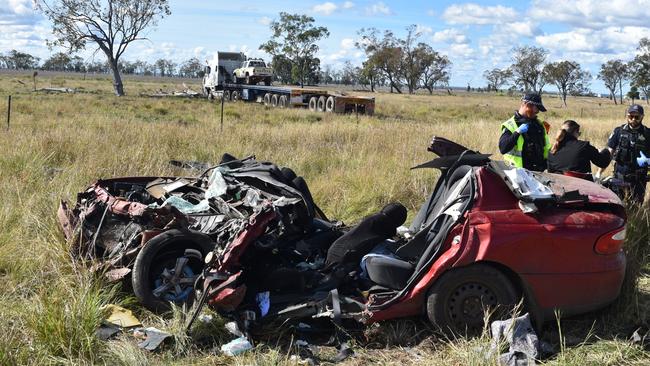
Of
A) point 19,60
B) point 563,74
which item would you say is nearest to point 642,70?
point 563,74

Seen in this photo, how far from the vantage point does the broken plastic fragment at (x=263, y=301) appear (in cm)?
405

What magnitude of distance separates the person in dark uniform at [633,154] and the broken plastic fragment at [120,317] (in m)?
5.63

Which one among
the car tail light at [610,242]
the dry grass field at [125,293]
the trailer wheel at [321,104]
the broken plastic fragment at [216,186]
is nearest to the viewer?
the dry grass field at [125,293]

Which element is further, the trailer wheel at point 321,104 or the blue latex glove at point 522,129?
the trailer wheel at point 321,104

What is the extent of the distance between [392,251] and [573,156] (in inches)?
124

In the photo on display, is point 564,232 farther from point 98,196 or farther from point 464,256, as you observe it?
point 98,196

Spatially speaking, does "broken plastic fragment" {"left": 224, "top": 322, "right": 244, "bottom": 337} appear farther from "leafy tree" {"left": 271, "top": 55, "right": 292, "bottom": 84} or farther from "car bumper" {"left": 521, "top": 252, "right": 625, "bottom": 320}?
"leafy tree" {"left": 271, "top": 55, "right": 292, "bottom": 84}

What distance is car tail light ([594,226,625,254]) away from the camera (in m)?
3.85

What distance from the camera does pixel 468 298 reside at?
3844 millimetres

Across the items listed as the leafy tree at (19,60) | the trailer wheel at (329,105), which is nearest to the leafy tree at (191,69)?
the leafy tree at (19,60)

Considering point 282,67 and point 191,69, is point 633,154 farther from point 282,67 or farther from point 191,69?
point 191,69

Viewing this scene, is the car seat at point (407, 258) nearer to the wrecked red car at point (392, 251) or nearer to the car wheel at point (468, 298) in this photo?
the wrecked red car at point (392, 251)

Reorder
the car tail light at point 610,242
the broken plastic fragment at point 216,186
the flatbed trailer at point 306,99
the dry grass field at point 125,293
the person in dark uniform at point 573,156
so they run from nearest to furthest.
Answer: the dry grass field at point 125,293 < the car tail light at point 610,242 < the broken plastic fragment at point 216,186 < the person in dark uniform at point 573,156 < the flatbed trailer at point 306,99

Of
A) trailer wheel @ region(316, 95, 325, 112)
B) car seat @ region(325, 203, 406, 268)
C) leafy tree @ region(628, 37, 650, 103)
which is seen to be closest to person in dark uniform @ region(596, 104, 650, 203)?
car seat @ region(325, 203, 406, 268)
